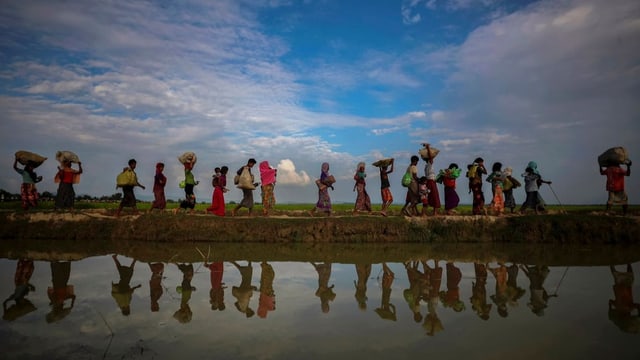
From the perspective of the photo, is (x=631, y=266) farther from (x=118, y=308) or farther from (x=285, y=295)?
(x=118, y=308)

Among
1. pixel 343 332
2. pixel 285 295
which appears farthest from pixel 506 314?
pixel 285 295

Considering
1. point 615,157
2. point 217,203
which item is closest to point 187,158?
point 217,203

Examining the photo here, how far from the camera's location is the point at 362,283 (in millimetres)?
6031

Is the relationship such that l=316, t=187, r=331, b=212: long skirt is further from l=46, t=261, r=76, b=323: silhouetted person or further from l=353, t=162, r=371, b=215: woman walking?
l=46, t=261, r=76, b=323: silhouetted person

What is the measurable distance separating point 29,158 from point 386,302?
13630mm

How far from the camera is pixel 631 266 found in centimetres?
744

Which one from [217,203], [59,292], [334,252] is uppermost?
[217,203]

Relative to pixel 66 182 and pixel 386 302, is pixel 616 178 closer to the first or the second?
pixel 386 302

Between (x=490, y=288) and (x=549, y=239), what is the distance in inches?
281

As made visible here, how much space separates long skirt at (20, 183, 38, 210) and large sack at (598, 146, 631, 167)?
1971 cm

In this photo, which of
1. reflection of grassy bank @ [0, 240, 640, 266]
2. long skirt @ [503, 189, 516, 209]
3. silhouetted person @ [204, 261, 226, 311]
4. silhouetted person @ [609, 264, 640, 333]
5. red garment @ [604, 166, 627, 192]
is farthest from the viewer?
long skirt @ [503, 189, 516, 209]

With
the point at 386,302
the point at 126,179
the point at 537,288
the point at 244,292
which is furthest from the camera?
the point at 126,179

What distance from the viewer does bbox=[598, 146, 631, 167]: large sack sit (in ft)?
40.7

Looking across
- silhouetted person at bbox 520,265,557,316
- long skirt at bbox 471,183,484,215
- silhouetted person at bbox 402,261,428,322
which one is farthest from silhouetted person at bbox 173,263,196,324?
long skirt at bbox 471,183,484,215
